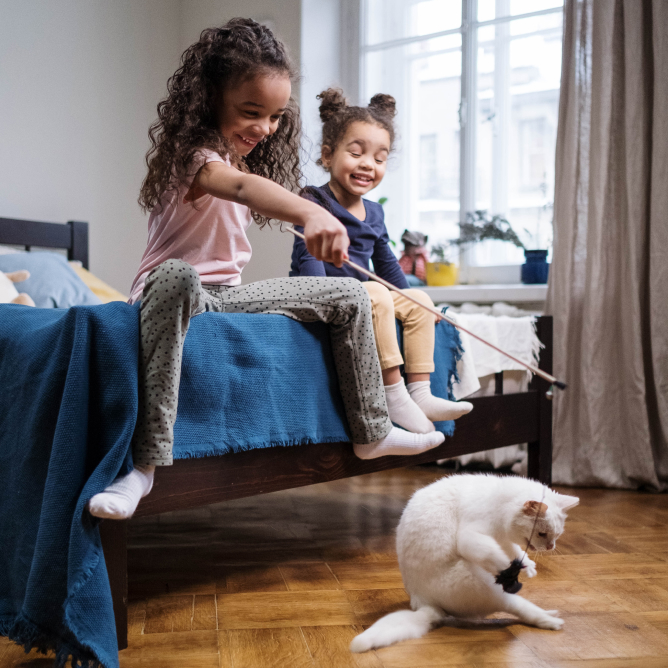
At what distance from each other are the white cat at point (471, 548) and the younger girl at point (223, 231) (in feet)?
0.76

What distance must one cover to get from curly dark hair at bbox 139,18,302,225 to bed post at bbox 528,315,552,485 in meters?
1.16

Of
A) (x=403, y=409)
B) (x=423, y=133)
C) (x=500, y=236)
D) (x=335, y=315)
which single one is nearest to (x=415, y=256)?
(x=500, y=236)

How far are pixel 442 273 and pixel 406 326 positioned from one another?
1.36 meters

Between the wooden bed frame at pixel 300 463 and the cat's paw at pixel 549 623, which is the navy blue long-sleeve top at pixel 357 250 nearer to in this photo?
the wooden bed frame at pixel 300 463

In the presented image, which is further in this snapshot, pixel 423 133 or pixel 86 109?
pixel 423 133

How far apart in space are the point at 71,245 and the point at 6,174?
33 cm

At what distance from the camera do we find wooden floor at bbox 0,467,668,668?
1030 mm

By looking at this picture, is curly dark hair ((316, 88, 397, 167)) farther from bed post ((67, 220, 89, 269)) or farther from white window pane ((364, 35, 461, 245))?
bed post ((67, 220, 89, 269))

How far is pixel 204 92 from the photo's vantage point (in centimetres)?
126

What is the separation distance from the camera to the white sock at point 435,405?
1479 mm

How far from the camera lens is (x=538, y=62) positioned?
284cm

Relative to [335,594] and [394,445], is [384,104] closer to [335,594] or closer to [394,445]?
[394,445]

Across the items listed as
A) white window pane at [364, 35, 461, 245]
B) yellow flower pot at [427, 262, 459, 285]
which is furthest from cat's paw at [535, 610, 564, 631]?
white window pane at [364, 35, 461, 245]

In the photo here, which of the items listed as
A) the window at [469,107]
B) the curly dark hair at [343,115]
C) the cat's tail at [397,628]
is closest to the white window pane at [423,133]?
the window at [469,107]
